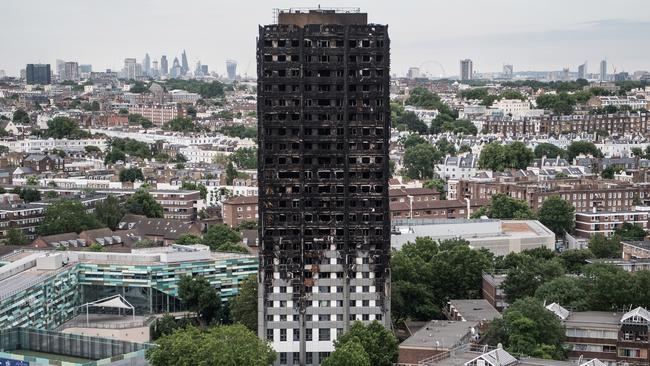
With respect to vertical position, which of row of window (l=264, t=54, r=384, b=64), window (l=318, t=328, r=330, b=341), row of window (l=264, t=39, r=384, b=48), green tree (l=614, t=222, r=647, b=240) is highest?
row of window (l=264, t=39, r=384, b=48)

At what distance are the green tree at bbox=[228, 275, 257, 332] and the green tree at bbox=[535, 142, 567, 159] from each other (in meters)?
70.9

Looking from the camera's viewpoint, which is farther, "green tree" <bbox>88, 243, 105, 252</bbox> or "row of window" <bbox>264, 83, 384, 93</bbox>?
"green tree" <bbox>88, 243, 105, 252</bbox>

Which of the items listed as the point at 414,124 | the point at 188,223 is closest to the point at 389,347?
the point at 188,223

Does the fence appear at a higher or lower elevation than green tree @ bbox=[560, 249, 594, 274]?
higher

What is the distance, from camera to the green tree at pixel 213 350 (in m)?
42.5

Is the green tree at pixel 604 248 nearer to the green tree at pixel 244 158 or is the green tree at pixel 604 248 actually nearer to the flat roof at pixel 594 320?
the flat roof at pixel 594 320

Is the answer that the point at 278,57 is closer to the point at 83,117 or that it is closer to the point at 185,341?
the point at 185,341

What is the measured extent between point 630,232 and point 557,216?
6.39 m

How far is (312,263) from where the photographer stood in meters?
49.9

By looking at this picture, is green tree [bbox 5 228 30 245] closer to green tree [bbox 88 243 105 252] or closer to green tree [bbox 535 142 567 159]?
green tree [bbox 88 243 105 252]

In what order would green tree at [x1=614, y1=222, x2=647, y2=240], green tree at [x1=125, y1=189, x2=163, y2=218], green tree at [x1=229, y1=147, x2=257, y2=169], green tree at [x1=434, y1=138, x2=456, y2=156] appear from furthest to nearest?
green tree at [x1=434, y1=138, x2=456, y2=156]
green tree at [x1=229, y1=147, x2=257, y2=169]
green tree at [x1=125, y1=189, x2=163, y2=218]
green tree at [x1=614, y1=222, x2=647, y2=240]

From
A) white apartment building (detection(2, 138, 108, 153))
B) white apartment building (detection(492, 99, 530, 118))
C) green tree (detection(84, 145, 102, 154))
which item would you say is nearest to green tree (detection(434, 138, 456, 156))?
green tree (detection(84, 145, 102, 154))

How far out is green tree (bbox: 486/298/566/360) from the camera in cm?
4447

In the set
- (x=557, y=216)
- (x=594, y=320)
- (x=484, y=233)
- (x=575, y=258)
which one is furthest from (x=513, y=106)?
(x=594, y=320)
